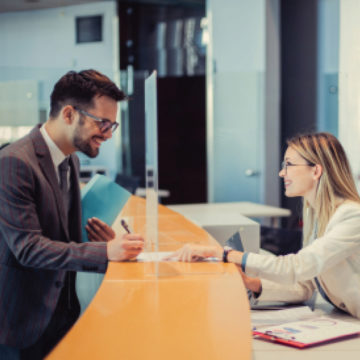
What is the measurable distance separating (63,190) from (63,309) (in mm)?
452

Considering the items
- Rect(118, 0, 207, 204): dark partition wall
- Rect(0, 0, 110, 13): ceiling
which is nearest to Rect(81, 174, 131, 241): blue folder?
Rect(118, 0, 207, 204): dark partition wall

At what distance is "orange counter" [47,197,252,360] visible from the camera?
111 centimetres

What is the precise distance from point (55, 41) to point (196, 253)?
19.4 feet

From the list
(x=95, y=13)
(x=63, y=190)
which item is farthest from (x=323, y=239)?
(x=95, y=13)

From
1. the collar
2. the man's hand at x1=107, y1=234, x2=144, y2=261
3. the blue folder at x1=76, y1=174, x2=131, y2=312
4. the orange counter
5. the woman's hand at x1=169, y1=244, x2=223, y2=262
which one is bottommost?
the orange counter

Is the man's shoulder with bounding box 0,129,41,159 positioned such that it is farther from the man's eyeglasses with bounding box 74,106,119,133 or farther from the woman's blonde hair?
the woman's blonde hair

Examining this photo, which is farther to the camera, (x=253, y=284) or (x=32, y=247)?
(x=253, y=284)

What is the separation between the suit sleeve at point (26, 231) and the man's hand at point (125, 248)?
57 millimetres

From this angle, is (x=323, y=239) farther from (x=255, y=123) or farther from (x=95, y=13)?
(x=95, y=13)

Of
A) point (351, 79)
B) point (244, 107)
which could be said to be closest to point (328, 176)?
point (351, 79)

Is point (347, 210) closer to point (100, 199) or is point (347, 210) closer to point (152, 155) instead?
point (152, 155)

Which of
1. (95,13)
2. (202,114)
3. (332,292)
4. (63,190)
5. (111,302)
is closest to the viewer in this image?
(111,302)

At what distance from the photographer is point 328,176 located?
6.28 feet

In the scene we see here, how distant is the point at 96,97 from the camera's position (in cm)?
204
